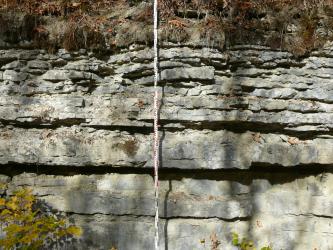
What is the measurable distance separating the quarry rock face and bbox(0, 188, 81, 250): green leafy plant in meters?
0.21

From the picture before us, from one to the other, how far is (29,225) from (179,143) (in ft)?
6.89

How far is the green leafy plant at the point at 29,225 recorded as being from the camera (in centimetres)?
459

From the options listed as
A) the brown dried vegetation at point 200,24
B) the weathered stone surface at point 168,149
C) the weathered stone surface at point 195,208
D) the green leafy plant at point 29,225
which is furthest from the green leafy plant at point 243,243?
the brown dried vegetation at point 200,24

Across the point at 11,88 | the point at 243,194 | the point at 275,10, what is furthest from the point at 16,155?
the point at 275,10

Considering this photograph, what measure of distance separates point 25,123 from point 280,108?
342 cm

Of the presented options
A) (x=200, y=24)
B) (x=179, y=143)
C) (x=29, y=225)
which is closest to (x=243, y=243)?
(x=179, y=143)

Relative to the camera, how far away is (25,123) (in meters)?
5.32

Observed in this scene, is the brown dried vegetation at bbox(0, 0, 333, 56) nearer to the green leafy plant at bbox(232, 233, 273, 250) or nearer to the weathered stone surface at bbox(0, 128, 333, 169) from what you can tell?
the weathered stone surface at bbox(0, 128, 333, 169)

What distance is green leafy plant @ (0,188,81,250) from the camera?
4590 millimetres

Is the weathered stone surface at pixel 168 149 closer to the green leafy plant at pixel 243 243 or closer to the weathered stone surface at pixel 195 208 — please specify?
the weathered stone surface at pixel 195 208

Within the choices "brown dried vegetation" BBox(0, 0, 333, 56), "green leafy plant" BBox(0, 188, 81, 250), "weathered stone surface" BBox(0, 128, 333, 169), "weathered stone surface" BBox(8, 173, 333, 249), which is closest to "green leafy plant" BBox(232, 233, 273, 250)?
"weathered stone surface" BBox(8, 173, 333, 249)

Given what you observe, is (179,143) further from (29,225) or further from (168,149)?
(29,225)

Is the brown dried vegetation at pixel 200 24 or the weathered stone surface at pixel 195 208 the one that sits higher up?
the brown dried vegetation at pixel 200 24

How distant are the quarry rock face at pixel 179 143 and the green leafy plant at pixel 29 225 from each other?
0.21m
